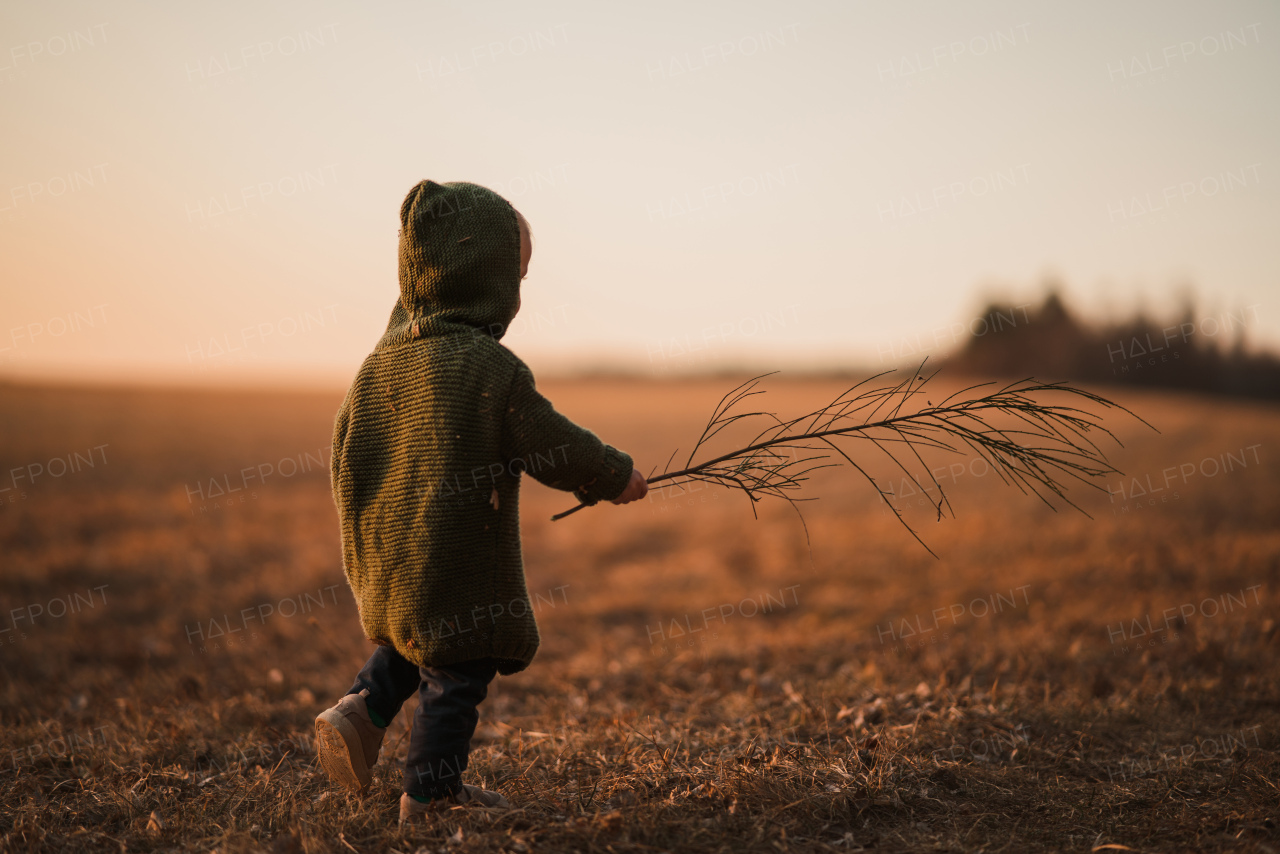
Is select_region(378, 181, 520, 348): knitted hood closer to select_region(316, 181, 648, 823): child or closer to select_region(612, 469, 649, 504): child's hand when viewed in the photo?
select_region(316, 181, 648, 823): child

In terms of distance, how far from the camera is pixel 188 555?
9.62 m

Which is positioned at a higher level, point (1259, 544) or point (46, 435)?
point (46, 435)

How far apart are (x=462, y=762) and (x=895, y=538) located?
31.1 ft

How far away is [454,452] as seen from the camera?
2.70m

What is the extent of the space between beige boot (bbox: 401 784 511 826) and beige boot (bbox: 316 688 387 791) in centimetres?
20

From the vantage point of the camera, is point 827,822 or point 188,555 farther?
point 188,555

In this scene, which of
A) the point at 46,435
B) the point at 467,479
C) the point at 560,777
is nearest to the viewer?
the point at 467,479

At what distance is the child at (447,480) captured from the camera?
2.71 metres

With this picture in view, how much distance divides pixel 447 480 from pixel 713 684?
11.4 ft

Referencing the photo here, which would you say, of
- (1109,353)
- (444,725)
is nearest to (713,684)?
(444,725)

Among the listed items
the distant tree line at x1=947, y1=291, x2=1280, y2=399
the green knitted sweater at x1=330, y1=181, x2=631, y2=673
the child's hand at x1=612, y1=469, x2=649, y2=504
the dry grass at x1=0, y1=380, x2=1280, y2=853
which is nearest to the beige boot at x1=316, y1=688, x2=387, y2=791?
the dry grass at x1=0, y1=380, x2=1280, y2=853

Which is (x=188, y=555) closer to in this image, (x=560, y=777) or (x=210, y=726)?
(x=210, y=726)

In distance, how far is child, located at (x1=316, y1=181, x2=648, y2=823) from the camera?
2.71 m

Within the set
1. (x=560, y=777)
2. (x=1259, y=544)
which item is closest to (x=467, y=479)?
(x=560, y=777)
